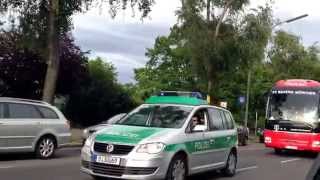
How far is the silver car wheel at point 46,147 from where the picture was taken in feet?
56.1

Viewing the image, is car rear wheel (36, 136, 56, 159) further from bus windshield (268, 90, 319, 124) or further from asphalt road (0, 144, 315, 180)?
bus windshield (268, 90, 319, 124)

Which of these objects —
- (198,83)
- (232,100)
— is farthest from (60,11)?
(232,100)

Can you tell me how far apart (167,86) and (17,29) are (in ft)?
111

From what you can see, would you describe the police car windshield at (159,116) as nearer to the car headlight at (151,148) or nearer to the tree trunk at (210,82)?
the car headlight at (151,148)

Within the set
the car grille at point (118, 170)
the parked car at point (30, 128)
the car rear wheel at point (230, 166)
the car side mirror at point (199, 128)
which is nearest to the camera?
the car grille at point (118, 170)

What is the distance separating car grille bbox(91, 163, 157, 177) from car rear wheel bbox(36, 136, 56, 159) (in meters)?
6.23

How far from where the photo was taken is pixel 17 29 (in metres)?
24.1

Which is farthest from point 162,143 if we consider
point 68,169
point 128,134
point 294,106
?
point 294,106

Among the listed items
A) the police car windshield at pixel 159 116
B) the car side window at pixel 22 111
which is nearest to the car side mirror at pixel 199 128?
the police car windshield at pixel 159 116

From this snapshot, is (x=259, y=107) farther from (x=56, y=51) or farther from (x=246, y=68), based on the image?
Result: (x=56, y=51)

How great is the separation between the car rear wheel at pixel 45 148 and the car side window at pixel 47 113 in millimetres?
573

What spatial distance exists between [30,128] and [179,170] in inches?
240

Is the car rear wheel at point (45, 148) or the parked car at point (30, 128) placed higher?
the parked car at point (30, 128)

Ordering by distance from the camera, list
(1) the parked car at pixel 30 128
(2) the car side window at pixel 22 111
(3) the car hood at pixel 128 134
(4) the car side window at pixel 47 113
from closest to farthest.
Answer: (3) the car hood at pixel 128 134 → (1) the parked car at pixel 30 128 → (2) the car side window at pixel 22 111 → (4) the car side window at pixel 47 113
